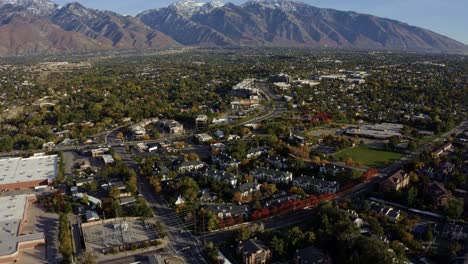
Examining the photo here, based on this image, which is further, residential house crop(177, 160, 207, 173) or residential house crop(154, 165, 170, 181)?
residential house crop(177, 160, 207, 173)

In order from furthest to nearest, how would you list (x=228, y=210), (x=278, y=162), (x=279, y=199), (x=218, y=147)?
(x=218, y=147), (x=278, y=162), (x=279, y=199), (x=228, y=210)

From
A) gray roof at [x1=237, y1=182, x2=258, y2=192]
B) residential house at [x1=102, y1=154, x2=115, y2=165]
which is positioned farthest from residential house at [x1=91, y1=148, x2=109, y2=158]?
gray roof at [x1=237, y1=182, x2=258, y2=192]

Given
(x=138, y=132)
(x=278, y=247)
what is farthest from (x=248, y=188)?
(x=138, y=132)

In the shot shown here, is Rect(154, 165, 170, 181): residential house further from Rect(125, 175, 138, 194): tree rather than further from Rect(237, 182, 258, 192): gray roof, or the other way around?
Rect(237, 182, 258, 192): gray roof

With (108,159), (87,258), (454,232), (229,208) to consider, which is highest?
(454,232)

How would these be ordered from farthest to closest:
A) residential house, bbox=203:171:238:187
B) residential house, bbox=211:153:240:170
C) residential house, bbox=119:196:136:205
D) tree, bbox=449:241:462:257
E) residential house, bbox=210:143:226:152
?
residential house, bbox=210:143:226:152, residential house, bbox=211:153:240:170, residential house, bbox=203:171:238:187, residential house, bbox=119:196:136:205, tree, bbox=449:241:462:257

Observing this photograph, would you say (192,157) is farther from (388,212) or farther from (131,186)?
(388,212)

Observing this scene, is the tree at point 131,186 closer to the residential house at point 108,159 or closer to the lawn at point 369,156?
the residential house at point 108,159
